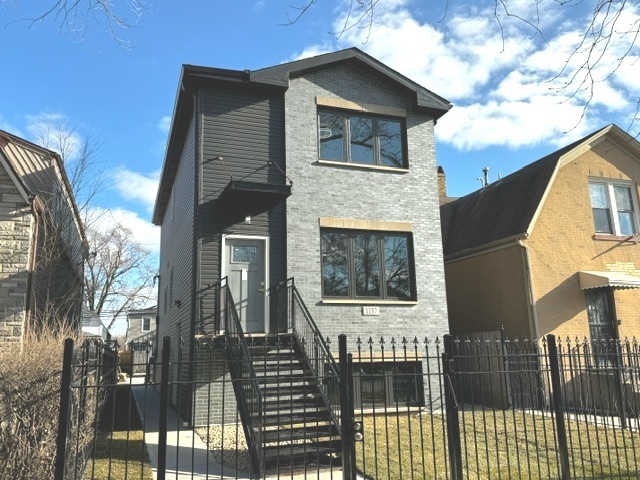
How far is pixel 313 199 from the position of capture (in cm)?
1302

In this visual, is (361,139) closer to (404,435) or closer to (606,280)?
(606,280)

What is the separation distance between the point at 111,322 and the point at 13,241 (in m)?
38.7

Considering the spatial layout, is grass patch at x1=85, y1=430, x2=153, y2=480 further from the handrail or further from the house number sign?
the house number sign

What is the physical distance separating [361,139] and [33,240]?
26.5ft

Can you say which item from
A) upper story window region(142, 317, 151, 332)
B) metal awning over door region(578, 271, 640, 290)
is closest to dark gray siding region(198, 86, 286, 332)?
metal awning over door region(578, 271, 640, 290)

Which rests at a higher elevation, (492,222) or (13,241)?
(492,222)

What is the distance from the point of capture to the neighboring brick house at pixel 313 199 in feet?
39.9

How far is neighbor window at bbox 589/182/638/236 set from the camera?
52.1 feet

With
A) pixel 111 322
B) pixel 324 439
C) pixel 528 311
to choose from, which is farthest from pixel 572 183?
pixel 111 322

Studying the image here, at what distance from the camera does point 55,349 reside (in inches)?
251

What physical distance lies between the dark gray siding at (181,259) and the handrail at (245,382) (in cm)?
131

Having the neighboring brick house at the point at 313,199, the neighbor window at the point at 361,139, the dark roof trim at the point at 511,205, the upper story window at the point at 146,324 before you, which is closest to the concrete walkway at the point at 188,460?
the neighboring brick house at the point at 313,199

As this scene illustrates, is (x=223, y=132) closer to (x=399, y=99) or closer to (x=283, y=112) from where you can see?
(x=283, y=112)

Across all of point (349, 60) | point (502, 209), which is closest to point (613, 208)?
point (502, 209)
